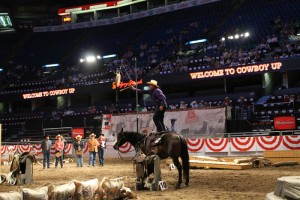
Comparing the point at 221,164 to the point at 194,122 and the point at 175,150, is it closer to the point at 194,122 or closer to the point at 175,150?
the point at 175,150

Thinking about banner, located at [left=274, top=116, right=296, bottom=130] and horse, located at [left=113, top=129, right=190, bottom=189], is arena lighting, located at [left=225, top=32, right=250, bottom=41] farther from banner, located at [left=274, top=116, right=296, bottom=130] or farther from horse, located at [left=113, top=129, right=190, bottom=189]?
horse, located at [left=113, top=129, right=190, bottom=189]

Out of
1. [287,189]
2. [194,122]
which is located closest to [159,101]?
[287,189]

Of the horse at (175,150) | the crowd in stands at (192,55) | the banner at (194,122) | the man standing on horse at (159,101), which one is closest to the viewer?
the horse at (175,150)

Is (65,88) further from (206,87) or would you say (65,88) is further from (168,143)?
(168,143)

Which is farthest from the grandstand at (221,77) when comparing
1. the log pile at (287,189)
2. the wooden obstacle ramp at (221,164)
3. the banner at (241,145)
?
the log pile at (287,189)

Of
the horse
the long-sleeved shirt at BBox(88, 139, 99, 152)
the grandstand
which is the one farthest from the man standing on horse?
the grandstand

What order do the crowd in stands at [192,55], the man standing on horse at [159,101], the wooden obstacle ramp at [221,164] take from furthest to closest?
the crowd in stands at [192,55] → the wooden obstacle ramp at [221,164] → the man standing on horse at [159,101]

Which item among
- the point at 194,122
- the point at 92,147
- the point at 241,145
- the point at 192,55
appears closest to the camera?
the point at 92,147

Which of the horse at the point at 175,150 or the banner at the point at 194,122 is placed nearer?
the horse at the point at 175,150

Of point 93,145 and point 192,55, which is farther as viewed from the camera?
point 192,55

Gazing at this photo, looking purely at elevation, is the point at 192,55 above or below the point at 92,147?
above

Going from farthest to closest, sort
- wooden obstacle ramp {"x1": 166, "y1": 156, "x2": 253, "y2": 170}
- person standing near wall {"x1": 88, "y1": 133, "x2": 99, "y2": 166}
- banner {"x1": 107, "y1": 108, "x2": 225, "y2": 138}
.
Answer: banner {"x1": 107, "y1": 108, "x2": 225, "y2": 138}, person standing near wall {"x1": 88, "y1": 133, "x2": 99, "y2": 166}, wooden obstacle ramp {"x1": 166, "y1": 156, "x2": 253, "y2": 170}

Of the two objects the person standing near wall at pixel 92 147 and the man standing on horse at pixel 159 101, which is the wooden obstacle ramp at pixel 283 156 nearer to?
the person standing near wall at pixel 92 147

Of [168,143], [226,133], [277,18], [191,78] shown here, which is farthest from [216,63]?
[168,143]
